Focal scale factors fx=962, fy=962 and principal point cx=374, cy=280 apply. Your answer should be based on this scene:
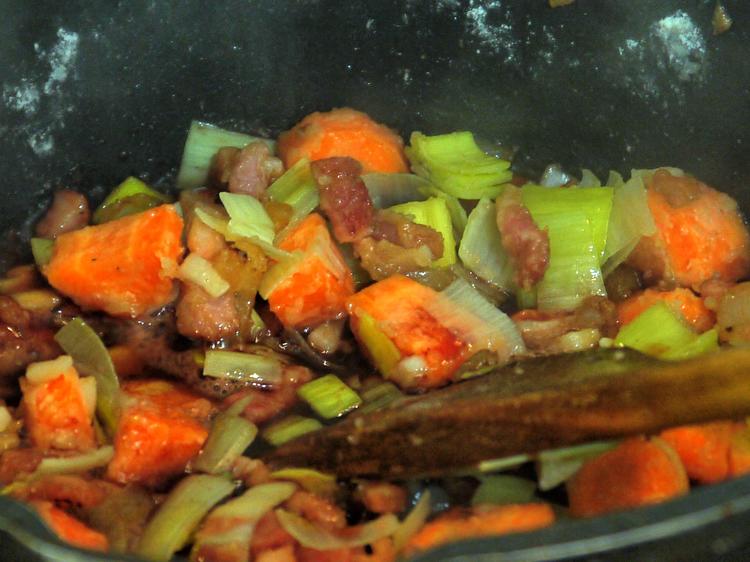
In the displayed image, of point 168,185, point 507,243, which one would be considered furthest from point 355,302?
point 168,185

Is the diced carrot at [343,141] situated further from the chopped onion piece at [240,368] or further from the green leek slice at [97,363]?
the green leek slice at [97,363]

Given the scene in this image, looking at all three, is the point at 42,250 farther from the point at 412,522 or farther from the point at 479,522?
the point at 479,522

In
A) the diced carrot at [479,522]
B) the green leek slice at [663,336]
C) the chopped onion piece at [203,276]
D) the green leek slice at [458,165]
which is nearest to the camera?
the diced carrot at [479,522]

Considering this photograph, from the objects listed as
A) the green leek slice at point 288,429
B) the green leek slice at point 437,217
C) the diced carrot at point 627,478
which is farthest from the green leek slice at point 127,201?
the diced carrot at point 627,478

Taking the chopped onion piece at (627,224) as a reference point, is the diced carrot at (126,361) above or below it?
below

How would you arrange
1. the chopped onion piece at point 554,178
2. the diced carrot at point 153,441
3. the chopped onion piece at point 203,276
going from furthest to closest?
1. the chopped onion piece at point 554,178
2. the chopped onion piece at point 203,276
3. the diced carrot at point 153,441

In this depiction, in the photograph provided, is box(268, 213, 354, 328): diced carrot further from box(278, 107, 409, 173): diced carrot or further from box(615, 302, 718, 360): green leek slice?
box(615, 302, 718, 360): green leek slice
